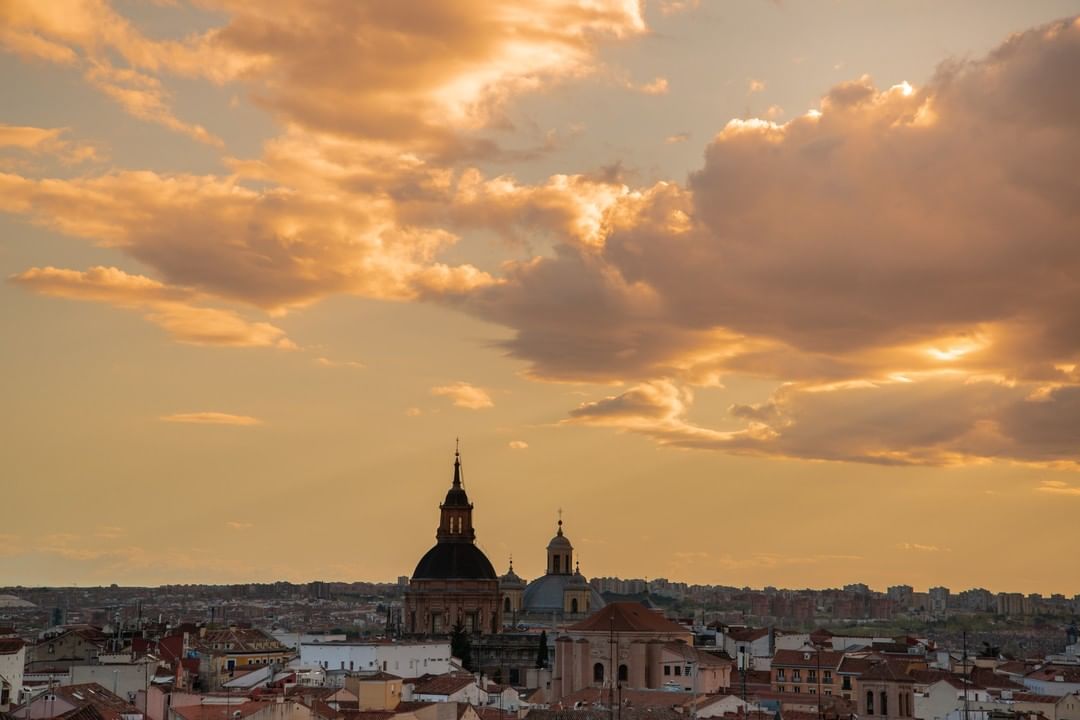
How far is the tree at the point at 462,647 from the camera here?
118 metres

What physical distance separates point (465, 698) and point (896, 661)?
986 inches

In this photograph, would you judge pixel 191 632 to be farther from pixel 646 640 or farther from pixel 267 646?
pixel 646 640

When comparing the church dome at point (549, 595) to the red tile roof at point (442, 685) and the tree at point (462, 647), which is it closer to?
the tree at point (462, 647)

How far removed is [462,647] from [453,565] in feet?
60.6

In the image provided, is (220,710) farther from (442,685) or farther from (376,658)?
(376,658)

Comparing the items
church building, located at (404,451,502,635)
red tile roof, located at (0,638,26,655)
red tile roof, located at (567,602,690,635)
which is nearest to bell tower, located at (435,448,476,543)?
church building, located at (404,451,502,635)

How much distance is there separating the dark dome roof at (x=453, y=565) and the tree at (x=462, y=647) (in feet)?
36.9

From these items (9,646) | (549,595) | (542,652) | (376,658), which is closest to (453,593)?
(542,652)

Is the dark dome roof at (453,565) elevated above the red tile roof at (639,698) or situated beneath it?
elevated above

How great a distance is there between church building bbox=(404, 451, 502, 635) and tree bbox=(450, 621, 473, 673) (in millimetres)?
8436

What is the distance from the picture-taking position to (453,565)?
139 metres

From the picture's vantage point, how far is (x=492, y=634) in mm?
132250

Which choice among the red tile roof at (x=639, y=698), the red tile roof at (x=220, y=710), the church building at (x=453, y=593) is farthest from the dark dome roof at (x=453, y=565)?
the red tile roof at (x=220, y=710)

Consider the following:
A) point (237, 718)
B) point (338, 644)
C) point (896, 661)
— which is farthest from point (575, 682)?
point (237, 718)
